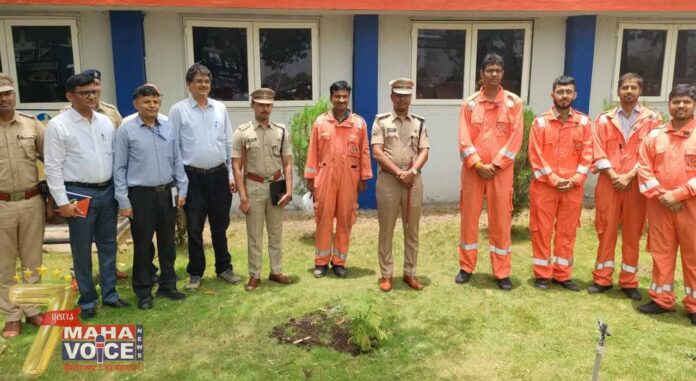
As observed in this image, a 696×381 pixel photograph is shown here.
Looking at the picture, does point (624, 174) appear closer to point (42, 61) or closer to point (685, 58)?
point (685, 58)

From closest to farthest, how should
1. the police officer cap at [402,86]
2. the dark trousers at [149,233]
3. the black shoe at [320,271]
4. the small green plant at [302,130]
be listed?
the dark trousers at [149,233] → the police officer cap at [402,86] → the black shoe at [320,271] → the small green plant at [302,130]

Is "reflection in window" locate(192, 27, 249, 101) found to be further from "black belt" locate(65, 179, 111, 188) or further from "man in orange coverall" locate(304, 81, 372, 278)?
"black belt" locate(65, 179, 111, 188)

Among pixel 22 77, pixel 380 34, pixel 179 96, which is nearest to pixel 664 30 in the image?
pixel 380 34

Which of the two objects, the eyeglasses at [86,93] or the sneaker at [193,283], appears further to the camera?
the sneaker at [193,283]

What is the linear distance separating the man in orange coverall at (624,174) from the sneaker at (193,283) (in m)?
3.93

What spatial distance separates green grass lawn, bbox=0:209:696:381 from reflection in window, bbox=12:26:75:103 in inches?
118

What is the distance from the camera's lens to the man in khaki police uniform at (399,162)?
496 centimetres

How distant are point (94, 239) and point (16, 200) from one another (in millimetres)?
734

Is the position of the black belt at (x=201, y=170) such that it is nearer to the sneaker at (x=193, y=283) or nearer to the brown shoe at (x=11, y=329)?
the sneaker at (x=193, y=283)

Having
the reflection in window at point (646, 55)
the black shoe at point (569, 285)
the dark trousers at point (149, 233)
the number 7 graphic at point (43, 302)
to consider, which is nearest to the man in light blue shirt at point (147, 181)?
the dark trousers at point (149, 233)

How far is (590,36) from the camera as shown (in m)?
8.06

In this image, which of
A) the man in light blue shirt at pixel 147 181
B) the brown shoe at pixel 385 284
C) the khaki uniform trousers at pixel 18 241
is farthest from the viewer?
the brown shoe at pixel 385 284

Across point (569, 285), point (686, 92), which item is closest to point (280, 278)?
point (569, 285)

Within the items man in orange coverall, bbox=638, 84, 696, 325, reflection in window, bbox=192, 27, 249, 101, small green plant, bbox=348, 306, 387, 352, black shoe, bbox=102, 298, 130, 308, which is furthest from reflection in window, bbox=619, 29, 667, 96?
black shoe, bbox=102, 298, 130, 308
